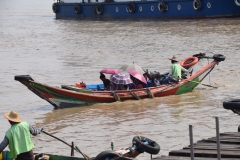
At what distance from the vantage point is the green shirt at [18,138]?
7992 millimetres

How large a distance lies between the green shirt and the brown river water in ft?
9.59

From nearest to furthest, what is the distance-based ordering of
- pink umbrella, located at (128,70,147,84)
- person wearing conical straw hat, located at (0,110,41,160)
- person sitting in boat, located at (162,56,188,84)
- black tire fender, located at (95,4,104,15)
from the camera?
person wearing conical straw hat, located at (0,110,41,160) < pink umbrella, located at (128,70,147,84) < person sitting in boat, located at (162,56,188,84) < black tire fender, located at (95,4,104,15)

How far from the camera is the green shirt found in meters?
7.99

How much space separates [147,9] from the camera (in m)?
45.6

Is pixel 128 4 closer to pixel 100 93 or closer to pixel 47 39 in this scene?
pixel 47 39

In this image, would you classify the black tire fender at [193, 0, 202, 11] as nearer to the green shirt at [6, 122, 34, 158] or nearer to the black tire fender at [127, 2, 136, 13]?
the black tire fender at [127, 2, 136, 13]

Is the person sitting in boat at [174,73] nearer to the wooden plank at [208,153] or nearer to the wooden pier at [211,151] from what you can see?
the wooden pier at [211,151]

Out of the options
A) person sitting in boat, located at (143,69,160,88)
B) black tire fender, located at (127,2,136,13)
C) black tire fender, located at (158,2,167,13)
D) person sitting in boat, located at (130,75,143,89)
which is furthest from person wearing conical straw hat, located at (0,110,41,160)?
black tire fender, located at (127,2,136,13)

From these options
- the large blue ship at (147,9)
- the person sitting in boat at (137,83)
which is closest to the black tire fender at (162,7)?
the large blue ship at (147,9)

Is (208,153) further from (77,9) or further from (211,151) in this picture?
(77,9)

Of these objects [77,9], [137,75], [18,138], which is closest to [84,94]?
[137,75]

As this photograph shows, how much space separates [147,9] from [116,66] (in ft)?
74.0

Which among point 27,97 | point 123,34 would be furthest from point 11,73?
point 123,34

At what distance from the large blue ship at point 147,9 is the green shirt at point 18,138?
32814 mm
